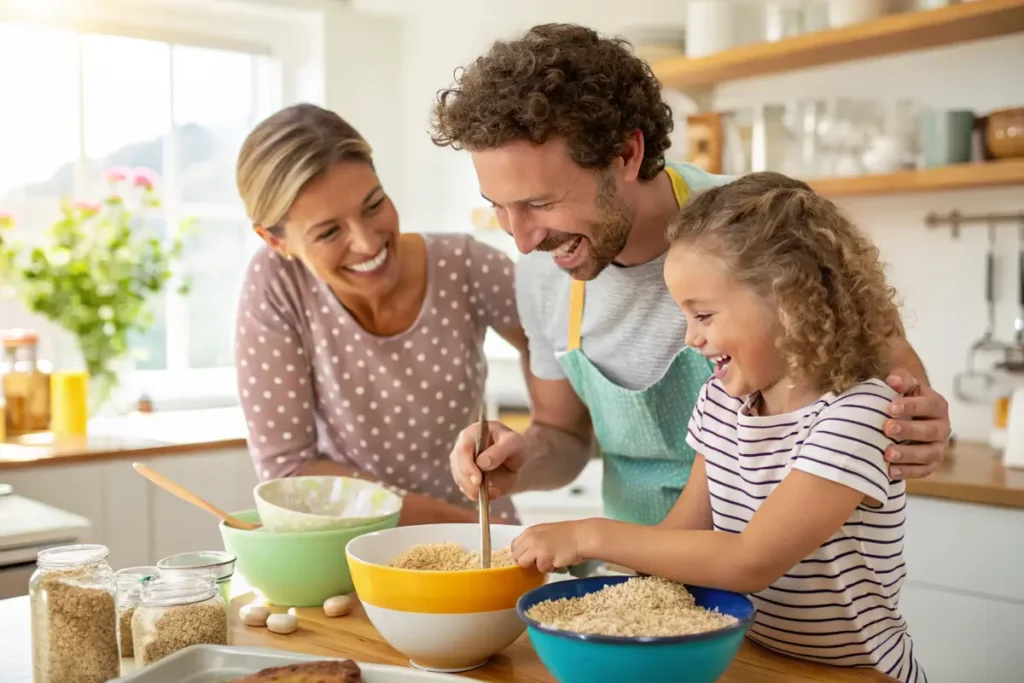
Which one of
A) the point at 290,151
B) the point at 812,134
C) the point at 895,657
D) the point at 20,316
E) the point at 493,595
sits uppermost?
the point at 812,134

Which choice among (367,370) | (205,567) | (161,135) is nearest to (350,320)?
(367,370)

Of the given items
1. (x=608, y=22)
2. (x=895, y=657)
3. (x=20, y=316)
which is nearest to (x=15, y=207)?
(x=20, y=316)

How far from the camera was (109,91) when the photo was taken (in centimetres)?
387

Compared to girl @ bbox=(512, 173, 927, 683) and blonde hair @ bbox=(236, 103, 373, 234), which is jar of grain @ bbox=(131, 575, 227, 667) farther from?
blonde hair @ bbox=(236, 103, 373, 234)

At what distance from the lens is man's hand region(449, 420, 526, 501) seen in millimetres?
1267

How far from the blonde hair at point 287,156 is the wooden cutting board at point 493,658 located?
2.42 feet

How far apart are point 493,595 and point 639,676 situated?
0.63 feet

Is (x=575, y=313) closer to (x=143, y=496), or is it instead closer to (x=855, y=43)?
(x=855, y=43)

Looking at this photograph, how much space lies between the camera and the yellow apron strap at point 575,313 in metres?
1.70

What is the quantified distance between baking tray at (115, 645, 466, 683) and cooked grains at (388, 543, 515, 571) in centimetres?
16

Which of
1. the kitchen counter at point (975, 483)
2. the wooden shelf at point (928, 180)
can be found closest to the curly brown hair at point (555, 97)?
the kitchen counter at point (975, 483)

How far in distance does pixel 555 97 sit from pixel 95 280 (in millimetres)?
2357

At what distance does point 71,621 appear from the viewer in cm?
105

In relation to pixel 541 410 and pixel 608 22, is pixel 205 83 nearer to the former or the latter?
pixel 608 22
